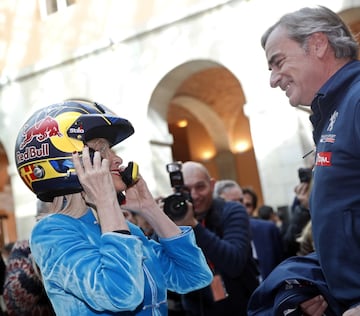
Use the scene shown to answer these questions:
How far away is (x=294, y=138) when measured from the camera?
7.22 meters

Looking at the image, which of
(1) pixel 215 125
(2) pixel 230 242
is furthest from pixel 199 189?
(1) pixel 215 125

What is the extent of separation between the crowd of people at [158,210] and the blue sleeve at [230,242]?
0.75 meters

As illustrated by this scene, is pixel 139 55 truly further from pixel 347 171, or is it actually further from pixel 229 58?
pixel 347 171

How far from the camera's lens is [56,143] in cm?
168

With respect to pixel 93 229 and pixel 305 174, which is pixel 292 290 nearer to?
pixel 93 229

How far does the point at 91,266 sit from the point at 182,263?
0.55m

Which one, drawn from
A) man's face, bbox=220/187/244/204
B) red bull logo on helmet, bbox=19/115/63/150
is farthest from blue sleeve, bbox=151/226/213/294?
man's face, bbox=220/187/244/204

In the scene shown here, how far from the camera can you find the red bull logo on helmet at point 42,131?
1685 mm

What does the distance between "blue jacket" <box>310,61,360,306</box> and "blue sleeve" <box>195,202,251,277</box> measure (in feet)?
3.66

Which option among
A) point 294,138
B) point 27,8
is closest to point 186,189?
point 294,138

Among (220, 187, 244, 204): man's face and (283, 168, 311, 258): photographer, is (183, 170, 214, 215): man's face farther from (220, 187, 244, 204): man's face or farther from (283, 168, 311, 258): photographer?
(220, 187, 244, 204): man's face

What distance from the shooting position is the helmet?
65.8 inches

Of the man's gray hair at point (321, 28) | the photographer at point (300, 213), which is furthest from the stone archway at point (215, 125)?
the man's gray hair at point (321, 28)

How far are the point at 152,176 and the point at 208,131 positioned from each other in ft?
17.9
